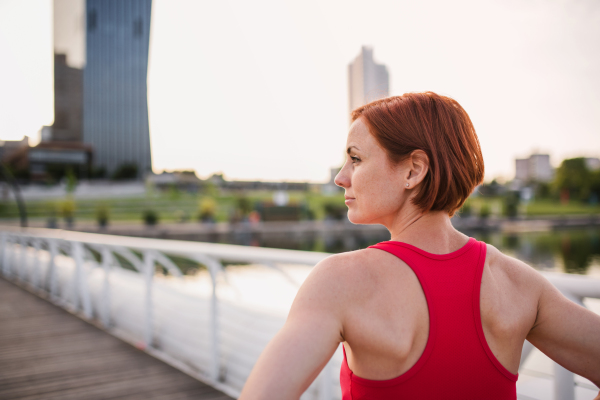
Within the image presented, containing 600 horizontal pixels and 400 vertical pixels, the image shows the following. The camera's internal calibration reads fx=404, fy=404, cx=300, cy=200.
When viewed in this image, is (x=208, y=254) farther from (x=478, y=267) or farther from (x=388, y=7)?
(x=478, y=267)

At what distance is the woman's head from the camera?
0.74 metres

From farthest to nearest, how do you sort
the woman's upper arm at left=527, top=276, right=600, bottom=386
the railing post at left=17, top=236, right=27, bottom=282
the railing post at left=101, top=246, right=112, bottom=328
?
the railing post at left=17, top=236, right=27, bottom=282 < the railing post at left=101, top=246, right=112, bottom=328 < the woman's upper arm at left=527, top=276, right=600, bottom=386

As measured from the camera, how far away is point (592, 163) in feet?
162

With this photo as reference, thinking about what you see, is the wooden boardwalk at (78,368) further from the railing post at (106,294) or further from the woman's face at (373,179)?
the woman's face at (373,179)

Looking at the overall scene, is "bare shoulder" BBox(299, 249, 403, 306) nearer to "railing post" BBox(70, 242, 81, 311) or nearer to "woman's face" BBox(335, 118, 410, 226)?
"woman's face" BBox(335, 118, 410, 226)

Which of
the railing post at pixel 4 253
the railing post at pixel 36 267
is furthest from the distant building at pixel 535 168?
the railing post at pixel 36 267

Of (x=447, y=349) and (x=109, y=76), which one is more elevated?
(x=109, y=76)

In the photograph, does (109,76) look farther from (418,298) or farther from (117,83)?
(418,298)

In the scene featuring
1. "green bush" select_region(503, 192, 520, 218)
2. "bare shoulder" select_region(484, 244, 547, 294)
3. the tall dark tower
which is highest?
the tall dark tower

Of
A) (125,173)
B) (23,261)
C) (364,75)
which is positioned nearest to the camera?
(364,75)

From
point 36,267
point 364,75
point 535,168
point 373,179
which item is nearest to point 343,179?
point 373,179

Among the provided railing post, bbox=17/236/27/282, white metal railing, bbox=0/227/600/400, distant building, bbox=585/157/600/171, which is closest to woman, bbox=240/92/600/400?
white metal railing, bbox=0/227/600/400

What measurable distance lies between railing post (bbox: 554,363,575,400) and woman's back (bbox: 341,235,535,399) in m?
0.71

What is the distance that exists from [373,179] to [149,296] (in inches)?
131
